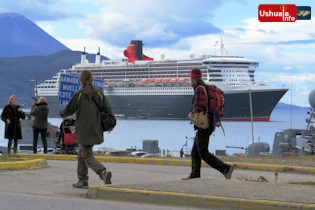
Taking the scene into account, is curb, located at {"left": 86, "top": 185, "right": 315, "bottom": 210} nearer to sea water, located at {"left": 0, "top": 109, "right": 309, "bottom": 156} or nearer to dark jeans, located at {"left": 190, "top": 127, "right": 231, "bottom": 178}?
dark jeans, located at {"left": 190, "top": 127, "right": 231, "bottom": 178}

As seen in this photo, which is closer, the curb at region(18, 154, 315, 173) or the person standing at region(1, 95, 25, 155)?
the curb at region(18, 154, 315, 173)

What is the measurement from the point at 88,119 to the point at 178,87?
206 feet

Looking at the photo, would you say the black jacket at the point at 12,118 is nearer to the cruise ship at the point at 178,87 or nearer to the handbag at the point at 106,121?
the handbag at the point at 106,121

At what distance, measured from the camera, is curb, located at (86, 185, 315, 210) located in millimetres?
3959

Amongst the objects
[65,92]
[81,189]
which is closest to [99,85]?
[65,92]

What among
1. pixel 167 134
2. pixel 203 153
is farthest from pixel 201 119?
pixel 167 134

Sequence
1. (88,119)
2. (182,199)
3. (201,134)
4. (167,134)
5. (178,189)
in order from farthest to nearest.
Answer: (167,134) → (201,134) → (88,119) → (178,189) → (182,199)

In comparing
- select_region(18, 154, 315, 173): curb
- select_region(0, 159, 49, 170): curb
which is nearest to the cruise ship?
select_region(18, 154, 315, 173): curb

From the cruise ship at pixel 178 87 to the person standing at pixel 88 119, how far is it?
197ft

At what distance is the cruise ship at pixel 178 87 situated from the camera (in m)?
66.3

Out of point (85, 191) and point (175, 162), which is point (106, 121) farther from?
point (175, 162)

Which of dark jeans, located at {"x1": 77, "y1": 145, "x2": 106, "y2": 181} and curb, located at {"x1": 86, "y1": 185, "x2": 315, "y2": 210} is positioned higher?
dark jeans, located at {"x1": 77, "y1": 145, "x2": 106, "y2": 181}

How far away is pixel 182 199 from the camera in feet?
14.1

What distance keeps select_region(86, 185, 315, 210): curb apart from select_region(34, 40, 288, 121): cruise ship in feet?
199
